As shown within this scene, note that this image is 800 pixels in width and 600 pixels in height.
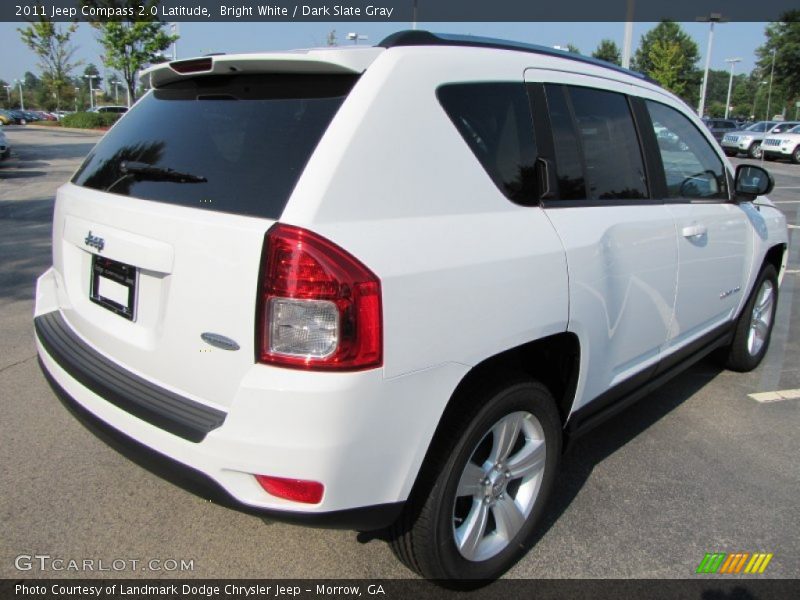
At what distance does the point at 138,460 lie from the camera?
2084mm

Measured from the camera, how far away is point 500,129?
7.56 ft

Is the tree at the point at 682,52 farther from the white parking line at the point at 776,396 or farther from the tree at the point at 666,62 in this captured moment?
the white parking line at the point at 776,396

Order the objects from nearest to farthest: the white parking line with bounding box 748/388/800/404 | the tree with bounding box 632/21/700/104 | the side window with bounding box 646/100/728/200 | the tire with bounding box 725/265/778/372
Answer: the side window with bounding box 646/100/728/200 < the white parking line with bounding box 748/388/800/404 < the tire with bounding box 725/265/778/372 < the tree with bounding box 632/21/700/104

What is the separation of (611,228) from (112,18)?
111ft

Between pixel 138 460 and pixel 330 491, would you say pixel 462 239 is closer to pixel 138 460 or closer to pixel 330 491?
pixel 330 491

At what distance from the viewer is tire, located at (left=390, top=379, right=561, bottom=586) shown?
207 cm

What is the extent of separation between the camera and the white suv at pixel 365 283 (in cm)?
179

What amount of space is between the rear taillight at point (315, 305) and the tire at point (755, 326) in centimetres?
345

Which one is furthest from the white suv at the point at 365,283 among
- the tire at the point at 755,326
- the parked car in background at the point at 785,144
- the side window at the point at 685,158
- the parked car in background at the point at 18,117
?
the parked car in background at the point at 18,117

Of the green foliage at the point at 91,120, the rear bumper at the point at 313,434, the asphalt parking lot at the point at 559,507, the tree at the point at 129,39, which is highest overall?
the tree at the point at 129,39

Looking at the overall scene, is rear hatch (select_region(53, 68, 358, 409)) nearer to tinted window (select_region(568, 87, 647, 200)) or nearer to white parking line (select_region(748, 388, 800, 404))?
tinted window (select_region(568, 87, 647, 200))

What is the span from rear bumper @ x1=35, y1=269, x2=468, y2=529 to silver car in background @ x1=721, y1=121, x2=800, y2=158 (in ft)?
101

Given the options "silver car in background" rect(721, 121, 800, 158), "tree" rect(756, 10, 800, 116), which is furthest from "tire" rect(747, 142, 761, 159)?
"tree" rect(756, 10, 800, 116)

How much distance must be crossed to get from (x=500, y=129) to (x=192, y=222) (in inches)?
43.8
